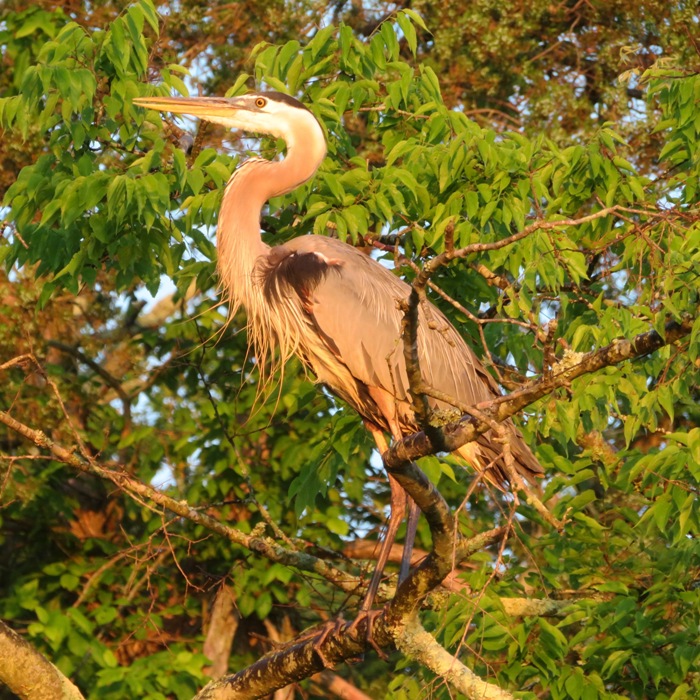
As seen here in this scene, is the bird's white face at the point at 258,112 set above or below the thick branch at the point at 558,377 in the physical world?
above

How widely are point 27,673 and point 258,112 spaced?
2812mm

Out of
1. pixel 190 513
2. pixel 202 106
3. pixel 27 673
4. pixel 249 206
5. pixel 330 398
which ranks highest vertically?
pixel 202 106

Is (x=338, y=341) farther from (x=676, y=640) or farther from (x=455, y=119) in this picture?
(x=676, y=640)

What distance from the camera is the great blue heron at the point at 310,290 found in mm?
5227

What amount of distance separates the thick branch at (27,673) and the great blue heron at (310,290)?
5.63 ft

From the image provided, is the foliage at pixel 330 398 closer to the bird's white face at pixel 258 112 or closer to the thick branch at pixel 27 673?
the bird's white face at pixel 258 112

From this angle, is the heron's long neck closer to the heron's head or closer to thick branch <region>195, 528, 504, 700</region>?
the heron's head

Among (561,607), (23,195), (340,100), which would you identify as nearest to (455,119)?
(340,100)

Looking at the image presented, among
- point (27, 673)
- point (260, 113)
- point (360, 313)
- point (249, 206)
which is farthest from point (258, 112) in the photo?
point (27, 673)

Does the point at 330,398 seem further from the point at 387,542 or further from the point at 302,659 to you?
the point at 302,659

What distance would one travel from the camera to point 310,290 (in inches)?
208

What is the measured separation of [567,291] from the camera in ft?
17.8

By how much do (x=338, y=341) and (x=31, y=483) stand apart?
2.74 m

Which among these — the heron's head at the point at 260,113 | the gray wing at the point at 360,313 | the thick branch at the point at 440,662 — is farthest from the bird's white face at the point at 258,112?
the thick branch at the point at 440,662
